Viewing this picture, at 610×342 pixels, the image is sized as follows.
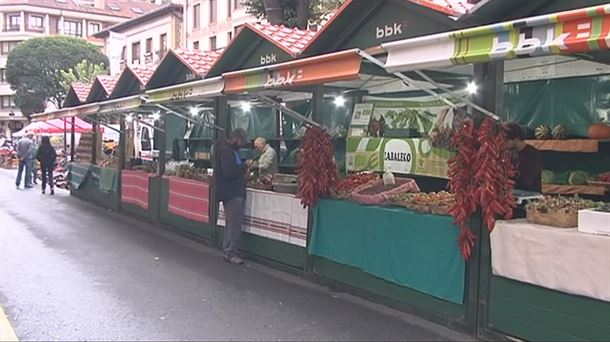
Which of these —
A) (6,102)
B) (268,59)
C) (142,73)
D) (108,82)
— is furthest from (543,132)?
(6,102)

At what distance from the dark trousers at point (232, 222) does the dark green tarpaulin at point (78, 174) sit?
880cm

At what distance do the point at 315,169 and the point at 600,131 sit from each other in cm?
332

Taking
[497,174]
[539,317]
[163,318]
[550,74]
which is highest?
[550,74]

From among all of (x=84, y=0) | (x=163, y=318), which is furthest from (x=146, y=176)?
(x=84, y=0)

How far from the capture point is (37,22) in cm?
6650

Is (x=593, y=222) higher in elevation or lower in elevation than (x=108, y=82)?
lower

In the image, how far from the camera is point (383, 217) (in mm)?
6059

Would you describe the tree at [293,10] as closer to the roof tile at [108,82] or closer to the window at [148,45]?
the roof tile at [108,82]

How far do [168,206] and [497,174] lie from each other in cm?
732

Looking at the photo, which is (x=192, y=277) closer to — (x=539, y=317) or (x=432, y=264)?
(x=432, y=264)

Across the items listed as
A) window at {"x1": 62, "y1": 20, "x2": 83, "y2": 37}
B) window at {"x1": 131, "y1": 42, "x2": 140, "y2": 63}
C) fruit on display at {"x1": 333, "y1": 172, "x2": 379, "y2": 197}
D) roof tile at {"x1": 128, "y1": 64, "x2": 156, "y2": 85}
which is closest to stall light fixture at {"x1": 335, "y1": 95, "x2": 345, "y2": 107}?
fruit on display at {"x1": 333, "y1": 172, "x2": 379, "y2": 197}

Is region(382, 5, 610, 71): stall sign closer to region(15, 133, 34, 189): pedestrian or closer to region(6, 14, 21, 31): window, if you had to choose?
region(15, 133, 34, 189): pedestrian

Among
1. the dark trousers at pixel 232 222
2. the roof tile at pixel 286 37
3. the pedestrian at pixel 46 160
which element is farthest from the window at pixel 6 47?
the dark trousers at pixel 232 222

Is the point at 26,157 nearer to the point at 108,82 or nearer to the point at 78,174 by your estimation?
the point at 78,174
